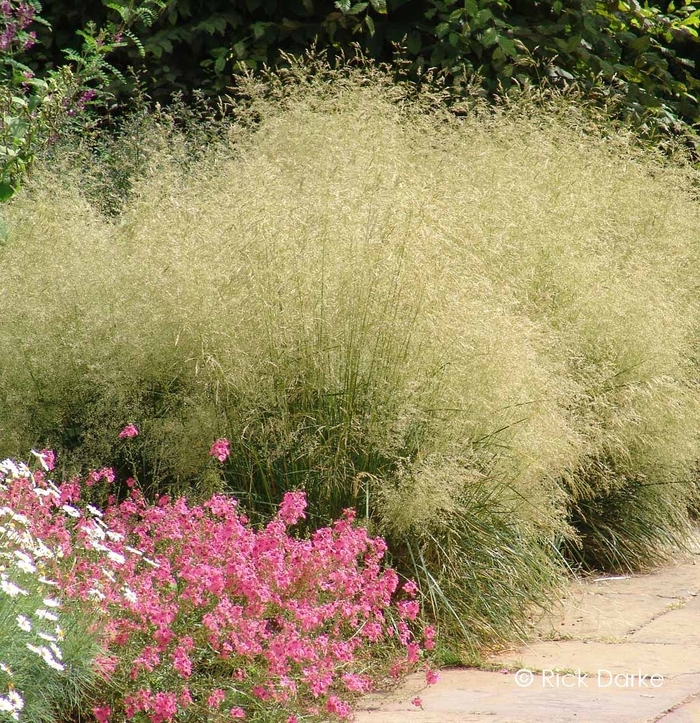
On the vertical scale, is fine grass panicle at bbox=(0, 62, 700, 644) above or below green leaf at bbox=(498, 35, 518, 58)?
below

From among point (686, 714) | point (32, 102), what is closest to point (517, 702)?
point (686, 714)

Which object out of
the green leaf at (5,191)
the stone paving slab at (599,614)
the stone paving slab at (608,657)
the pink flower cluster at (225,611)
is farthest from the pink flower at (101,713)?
the green leaf at (5,191)

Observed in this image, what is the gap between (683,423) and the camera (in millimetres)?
4496

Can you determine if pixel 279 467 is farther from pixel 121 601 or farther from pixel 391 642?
pixel 121 601

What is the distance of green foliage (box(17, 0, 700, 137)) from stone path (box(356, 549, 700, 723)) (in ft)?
12.7

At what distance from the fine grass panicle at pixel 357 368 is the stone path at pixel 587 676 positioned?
0.57 feet

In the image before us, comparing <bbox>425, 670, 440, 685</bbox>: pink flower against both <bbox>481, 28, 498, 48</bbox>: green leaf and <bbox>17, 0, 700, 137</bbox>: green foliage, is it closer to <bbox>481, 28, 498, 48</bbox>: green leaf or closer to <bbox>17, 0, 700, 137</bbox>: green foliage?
<bbox>17, 0, 700, 137</bbox>: green foliage

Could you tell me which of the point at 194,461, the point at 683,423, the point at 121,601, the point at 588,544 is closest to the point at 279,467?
the point at 194,461

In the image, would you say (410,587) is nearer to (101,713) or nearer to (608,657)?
(608,657)

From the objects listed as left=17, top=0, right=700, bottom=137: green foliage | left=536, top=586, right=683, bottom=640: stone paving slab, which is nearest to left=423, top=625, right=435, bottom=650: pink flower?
left=536, top=586, right=683, bottom=640: stone paving slab

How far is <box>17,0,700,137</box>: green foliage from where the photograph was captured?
688 centimetres

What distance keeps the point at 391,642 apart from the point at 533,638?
1.85ft

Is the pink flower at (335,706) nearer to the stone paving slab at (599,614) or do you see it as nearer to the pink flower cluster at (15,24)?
the stone paving slab at (599,614)

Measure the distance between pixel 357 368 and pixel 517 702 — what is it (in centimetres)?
111
